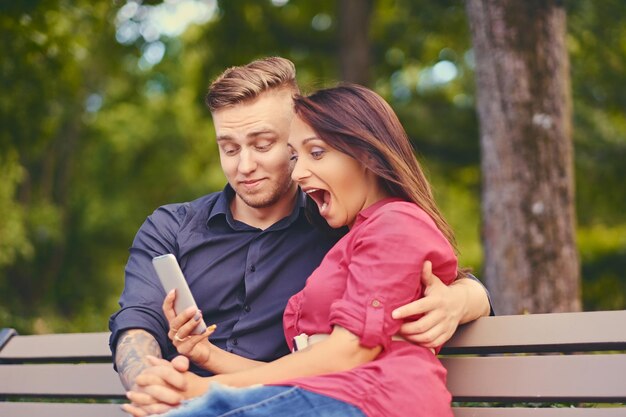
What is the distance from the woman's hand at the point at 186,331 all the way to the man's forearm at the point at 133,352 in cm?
14

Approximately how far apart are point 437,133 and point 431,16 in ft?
7.65

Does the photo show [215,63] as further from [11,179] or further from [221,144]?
[221,144]

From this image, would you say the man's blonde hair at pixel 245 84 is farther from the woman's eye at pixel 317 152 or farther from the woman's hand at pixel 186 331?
the woman's hand at pixel 186 331

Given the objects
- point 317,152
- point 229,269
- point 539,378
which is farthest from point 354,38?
point 539,378

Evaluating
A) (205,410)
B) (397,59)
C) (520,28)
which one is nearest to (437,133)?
(397,59)

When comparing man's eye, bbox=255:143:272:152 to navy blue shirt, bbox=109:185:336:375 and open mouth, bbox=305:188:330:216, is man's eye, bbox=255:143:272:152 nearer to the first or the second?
navy blue shirt, bbox=109:185:336:375

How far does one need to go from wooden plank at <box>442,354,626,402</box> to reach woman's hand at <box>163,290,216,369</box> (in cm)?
90

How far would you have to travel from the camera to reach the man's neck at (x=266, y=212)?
3.89 meters

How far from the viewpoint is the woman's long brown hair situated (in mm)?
3168

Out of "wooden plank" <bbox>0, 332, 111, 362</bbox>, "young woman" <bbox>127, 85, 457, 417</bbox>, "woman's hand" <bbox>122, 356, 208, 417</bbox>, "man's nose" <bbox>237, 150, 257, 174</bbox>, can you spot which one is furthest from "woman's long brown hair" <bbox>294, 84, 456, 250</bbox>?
"wooden plank" <bbox>0, 332, 111, 362</bbox>

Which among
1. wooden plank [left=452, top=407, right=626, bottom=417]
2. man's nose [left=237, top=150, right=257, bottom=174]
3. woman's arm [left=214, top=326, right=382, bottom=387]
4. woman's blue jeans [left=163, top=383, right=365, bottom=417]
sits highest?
man's nose [left=237, top=150, right=257, bottom=174]

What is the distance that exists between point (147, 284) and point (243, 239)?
47cm

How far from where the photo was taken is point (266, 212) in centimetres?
389

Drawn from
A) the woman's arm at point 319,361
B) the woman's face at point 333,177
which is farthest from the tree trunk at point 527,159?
the woman's arm at point 319,361
